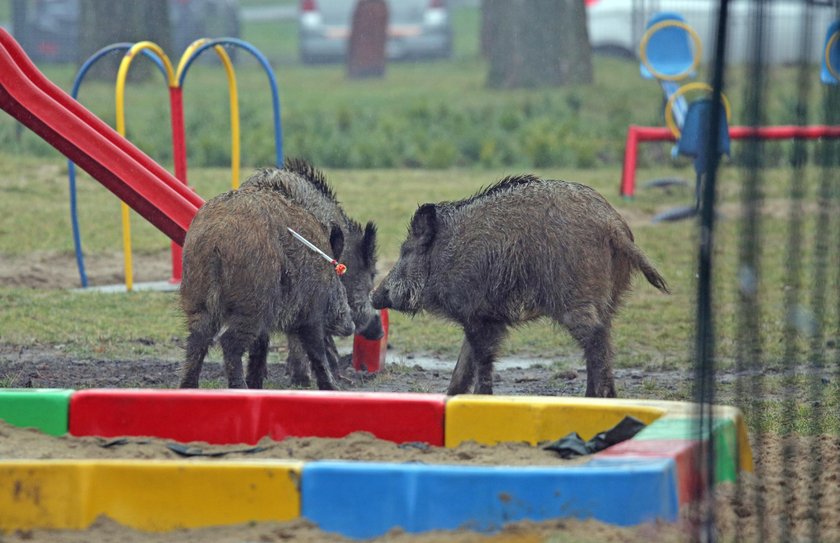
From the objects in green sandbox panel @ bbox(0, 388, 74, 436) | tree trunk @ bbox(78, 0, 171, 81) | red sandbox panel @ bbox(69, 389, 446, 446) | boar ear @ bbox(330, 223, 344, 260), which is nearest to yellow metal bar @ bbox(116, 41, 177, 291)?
boar ear @ bbox(330, 223, 344, 260)

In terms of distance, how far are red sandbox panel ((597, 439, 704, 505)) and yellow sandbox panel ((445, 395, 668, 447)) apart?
2.58 feet

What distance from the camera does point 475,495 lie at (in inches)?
177

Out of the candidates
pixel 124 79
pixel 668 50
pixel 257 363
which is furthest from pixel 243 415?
pixel 668 50

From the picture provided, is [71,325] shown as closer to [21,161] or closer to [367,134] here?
[21,161]

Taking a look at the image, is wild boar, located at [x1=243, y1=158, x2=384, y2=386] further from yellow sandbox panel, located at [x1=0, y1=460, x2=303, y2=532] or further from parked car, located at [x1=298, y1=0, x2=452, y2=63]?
parked car, located at [x1=298, y1=0, x2=452, y2=63]

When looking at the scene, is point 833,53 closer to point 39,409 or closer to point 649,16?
point 649,16

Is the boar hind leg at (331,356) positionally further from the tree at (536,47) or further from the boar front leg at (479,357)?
the tree at (536,47)

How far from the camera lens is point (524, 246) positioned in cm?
711

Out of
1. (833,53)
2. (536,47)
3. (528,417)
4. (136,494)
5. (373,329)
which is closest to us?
(136,494)

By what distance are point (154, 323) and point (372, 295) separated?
103 inches

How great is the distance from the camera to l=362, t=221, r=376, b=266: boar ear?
8.07 m

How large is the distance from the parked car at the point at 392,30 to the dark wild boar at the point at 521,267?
20196mm

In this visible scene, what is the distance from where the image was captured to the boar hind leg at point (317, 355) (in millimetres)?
7508

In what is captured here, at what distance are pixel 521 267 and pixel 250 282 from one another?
146 cm
